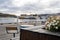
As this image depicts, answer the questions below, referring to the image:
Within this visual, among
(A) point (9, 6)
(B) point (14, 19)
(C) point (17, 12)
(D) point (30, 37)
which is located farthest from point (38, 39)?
(B) point (14, 19)

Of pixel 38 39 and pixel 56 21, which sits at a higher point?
pixel 56 21

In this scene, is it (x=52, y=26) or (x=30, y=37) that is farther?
(x=30, y=37)

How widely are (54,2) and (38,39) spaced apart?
10.2ft

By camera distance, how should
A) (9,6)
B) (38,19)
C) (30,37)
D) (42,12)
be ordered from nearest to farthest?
(30,37) → (9,6) → (42,12) → (38,19)

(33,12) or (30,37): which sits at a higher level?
(33,12)

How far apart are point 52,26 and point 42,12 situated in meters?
3.74

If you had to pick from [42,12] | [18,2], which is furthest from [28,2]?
[42,12]

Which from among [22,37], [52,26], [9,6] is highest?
[9,6]

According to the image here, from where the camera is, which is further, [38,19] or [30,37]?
[38,19]

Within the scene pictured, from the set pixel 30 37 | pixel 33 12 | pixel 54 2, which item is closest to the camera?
pixel 30 37

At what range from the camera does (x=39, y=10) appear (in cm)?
601

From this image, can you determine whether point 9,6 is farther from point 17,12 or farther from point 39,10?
point 39,10

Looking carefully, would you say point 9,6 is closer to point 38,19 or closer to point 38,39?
point 38,19

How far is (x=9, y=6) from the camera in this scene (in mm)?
5539
